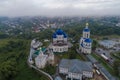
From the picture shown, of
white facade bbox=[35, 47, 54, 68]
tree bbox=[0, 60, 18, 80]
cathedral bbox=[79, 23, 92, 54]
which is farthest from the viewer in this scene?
cathedral bbox=[79, 23, 92, 54]

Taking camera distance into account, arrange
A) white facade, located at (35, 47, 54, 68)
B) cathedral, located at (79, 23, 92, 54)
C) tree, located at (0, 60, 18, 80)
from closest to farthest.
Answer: tree, located at (0, 60, 18, 80)
white facade, located at (35, 47, 54, 68)
cathedral, located at (79, 23, 92, 54)

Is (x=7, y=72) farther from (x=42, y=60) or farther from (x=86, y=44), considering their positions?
(x=86, y=44)

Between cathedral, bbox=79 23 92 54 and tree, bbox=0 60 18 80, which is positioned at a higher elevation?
cathedral, bbox=79 23 92 54

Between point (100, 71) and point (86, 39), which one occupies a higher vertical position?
point (86, 39)

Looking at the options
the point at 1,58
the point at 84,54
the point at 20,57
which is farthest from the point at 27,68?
the point at 84,54

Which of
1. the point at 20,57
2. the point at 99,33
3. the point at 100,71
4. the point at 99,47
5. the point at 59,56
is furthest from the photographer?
the point at 99,33

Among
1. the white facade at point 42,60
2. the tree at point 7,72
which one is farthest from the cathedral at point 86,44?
the tree at point 7,72

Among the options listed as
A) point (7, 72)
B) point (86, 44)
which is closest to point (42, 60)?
point (7, 72)

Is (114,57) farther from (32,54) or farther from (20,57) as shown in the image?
(20,57)

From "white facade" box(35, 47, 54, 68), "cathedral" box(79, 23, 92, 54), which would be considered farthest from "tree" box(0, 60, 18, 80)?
"cathedral" box(79, 23, 92, 54)

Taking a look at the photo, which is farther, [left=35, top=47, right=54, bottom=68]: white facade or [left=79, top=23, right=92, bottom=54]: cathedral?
[left=79, top=23, right=92, bottom=54]: cathedral

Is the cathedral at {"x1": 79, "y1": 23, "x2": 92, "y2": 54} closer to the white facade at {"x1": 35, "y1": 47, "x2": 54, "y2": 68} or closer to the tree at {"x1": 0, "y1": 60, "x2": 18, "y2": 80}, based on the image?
the white facade at {"x1": 35, "y1": 47, "x2": 54, "y2": 68}
